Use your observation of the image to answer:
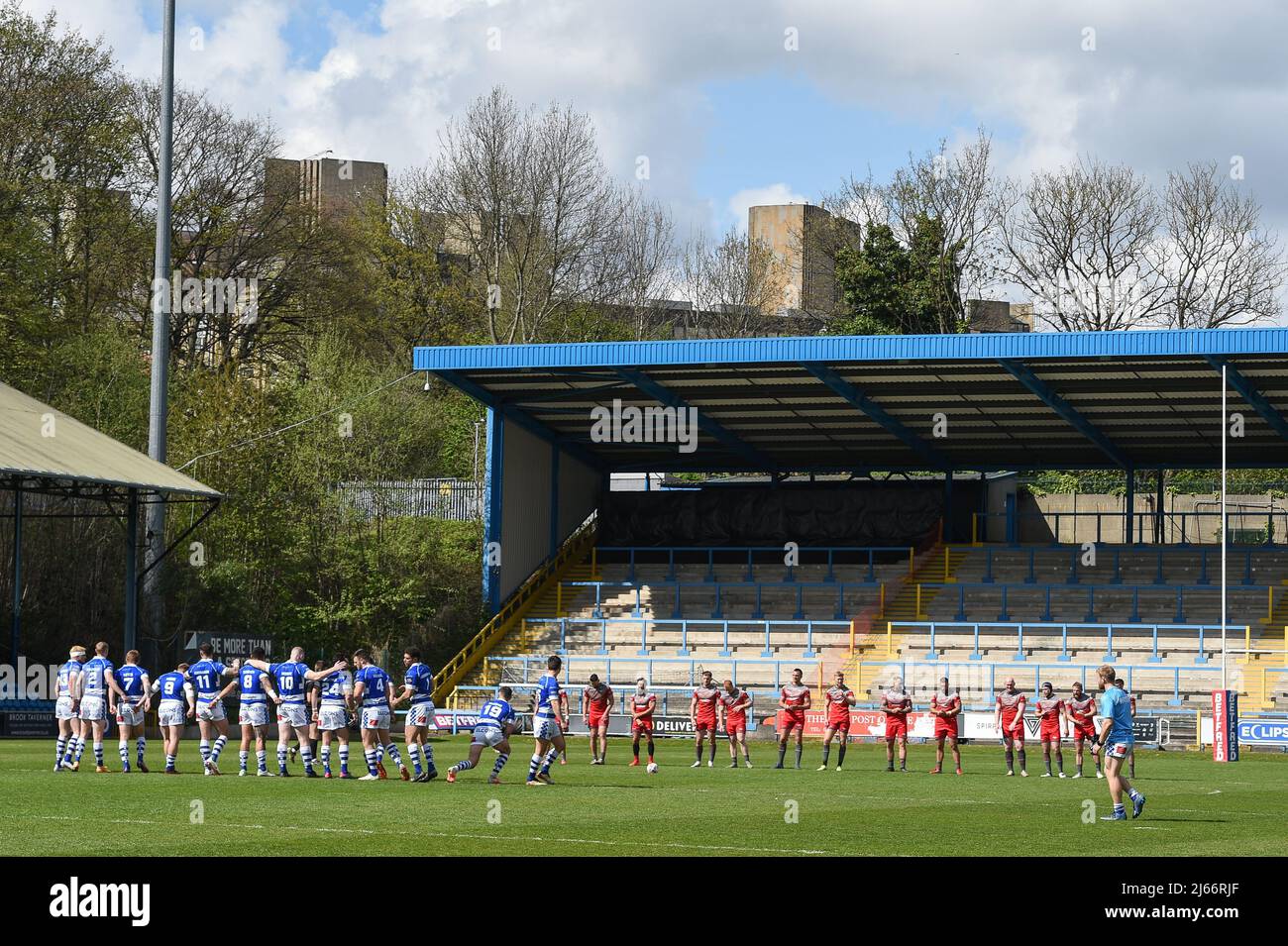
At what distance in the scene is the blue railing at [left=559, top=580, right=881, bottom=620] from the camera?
49156mm

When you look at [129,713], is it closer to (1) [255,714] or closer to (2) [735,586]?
(1) [255,714]

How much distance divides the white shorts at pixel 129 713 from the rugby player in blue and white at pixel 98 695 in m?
0.21

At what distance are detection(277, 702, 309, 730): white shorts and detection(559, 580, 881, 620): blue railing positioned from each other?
24.8m

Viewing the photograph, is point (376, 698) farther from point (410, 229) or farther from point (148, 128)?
point (410, 229)

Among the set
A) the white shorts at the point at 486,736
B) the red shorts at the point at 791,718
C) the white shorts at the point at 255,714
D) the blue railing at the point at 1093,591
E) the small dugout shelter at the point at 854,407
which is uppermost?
the small dugout shelter at the point at 854,407

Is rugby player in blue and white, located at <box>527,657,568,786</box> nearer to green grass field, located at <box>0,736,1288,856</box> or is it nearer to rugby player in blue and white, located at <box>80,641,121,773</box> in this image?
green grass field, located at <box>0,736,1288,856</box>

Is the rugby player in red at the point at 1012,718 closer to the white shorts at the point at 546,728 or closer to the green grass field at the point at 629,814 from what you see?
the green grass field at the point at 629,814

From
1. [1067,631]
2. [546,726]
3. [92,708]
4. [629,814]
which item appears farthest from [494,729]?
[1067,631]

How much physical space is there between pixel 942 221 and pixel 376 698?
49.2 metres

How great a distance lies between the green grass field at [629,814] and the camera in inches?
628

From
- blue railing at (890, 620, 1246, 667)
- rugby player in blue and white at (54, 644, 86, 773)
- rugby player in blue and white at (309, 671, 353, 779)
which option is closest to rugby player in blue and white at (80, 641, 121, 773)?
rugby player in blue and white at (54, 644, 86, 773)

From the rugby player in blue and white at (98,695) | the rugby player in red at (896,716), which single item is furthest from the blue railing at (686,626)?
the rugby player in blue and white at (98,695)

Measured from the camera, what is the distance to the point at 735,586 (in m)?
50.8

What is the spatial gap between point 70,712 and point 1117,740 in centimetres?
1562
